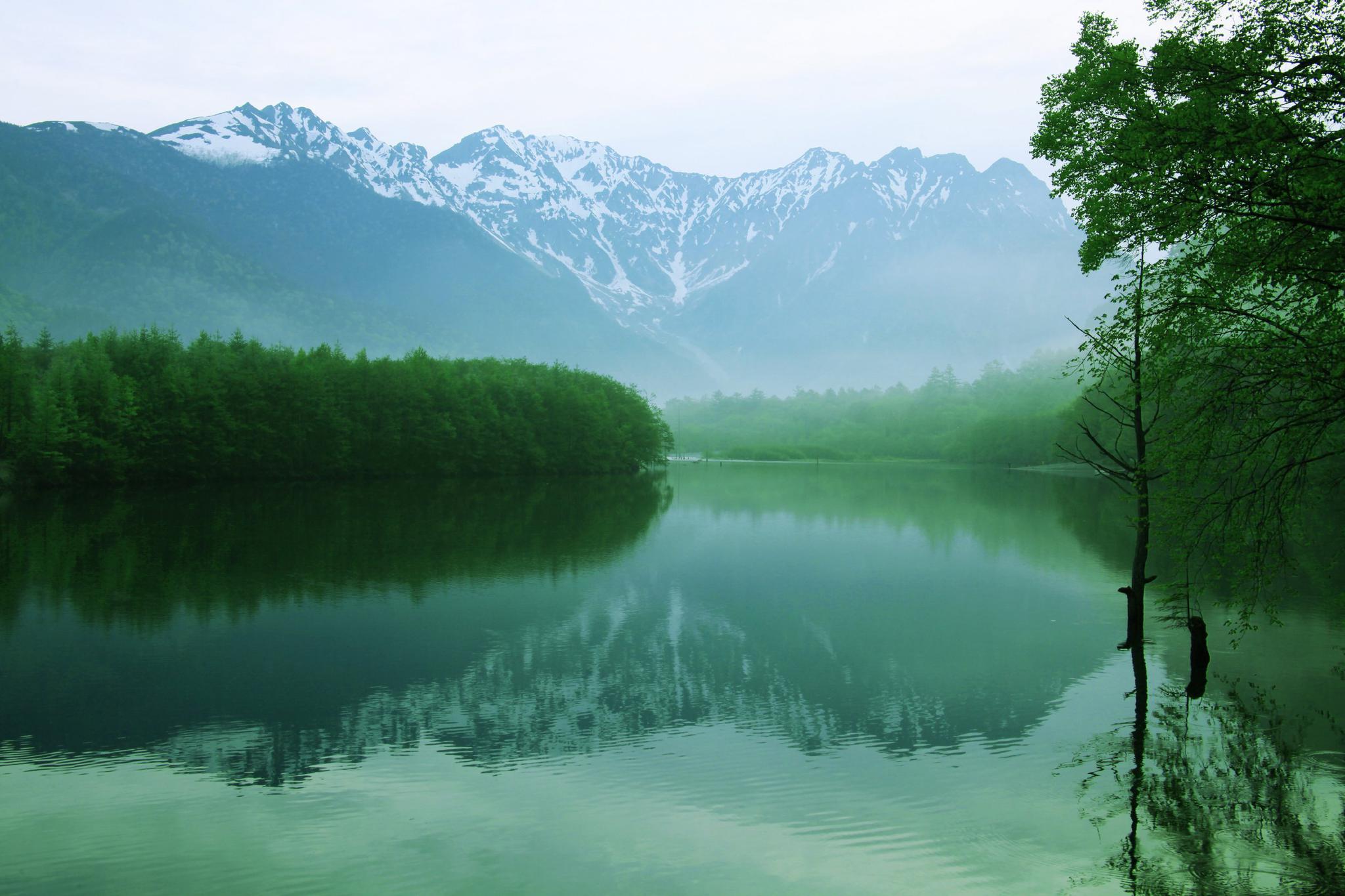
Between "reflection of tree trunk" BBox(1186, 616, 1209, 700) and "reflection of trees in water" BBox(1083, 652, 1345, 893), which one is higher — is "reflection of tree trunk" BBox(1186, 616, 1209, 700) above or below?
above

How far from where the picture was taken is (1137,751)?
1600 centimetres

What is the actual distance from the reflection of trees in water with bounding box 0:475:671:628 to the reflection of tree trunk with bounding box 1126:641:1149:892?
75.5 feet

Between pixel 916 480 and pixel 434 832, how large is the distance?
124313 mm

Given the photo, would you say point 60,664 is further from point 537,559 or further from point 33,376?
point 33,376

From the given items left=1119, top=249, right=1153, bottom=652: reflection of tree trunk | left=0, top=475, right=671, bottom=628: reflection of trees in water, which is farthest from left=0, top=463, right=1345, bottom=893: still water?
left=1119, top=249, right=1153, bottom=652: reflection of tree trunk

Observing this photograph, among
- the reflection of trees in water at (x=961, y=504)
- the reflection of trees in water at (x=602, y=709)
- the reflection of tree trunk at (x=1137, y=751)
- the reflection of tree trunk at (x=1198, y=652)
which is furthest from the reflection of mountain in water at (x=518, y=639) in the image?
the reflection of tree trunk at (x=1198, y=652)

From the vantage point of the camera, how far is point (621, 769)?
15445 millimetres

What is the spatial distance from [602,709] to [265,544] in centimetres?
3146

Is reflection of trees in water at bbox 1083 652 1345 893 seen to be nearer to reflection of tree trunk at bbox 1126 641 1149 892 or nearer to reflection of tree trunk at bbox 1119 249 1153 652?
reflection of tree trunk at bbox 1126 641 1149 892

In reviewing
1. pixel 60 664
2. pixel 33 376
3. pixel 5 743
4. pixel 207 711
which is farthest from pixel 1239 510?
pixel 33 376

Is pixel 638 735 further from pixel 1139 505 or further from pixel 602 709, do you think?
pixel 1139 505

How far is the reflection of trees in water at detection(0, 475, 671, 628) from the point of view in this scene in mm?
31016

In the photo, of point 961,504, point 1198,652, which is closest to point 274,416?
point 961,504

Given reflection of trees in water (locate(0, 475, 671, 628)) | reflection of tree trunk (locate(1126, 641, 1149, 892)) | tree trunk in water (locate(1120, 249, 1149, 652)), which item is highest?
tree trunk in water (locate(1120, 249, 1149, 652))
